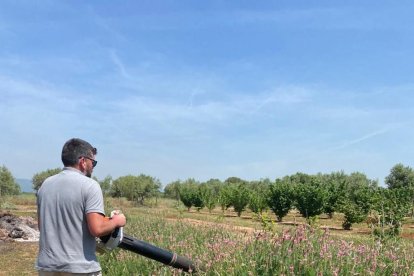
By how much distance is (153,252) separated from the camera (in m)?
4.54

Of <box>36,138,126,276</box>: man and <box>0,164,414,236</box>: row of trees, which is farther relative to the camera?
<box>0,164,414,236</box>: row of trees

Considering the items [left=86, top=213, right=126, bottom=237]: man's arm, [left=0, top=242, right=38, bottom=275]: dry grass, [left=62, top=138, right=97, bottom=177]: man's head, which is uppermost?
[left=62, top=138, right=97, bottom=177]: man's head

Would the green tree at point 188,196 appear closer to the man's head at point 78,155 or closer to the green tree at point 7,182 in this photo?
the green tree at point 7,182

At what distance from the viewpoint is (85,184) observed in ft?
13.1

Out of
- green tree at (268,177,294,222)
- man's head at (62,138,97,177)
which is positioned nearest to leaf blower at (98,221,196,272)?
man's head at (62,138,97,177)

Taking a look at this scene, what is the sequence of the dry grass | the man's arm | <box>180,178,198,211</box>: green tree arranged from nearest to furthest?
the man's arm
the dry grass
<box>180,178,198,211</box>: green tree

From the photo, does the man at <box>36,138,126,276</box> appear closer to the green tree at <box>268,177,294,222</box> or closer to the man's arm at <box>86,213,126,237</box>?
the man's arm at <box>86,213,126,237</box>

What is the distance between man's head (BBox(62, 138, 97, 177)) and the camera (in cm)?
415

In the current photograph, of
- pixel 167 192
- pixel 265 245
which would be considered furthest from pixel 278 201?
pixel 167 192

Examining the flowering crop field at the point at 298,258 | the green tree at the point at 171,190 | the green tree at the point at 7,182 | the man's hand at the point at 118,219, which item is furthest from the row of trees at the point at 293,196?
the green tree at the point at 171,190

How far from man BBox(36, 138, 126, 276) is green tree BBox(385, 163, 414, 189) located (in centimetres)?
8949

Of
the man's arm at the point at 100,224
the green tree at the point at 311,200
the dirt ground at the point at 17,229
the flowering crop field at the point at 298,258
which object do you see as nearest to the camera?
the man's arm at the point at 100,224

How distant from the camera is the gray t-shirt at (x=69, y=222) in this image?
13.1 feet

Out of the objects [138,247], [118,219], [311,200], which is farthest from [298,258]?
[311,200]
